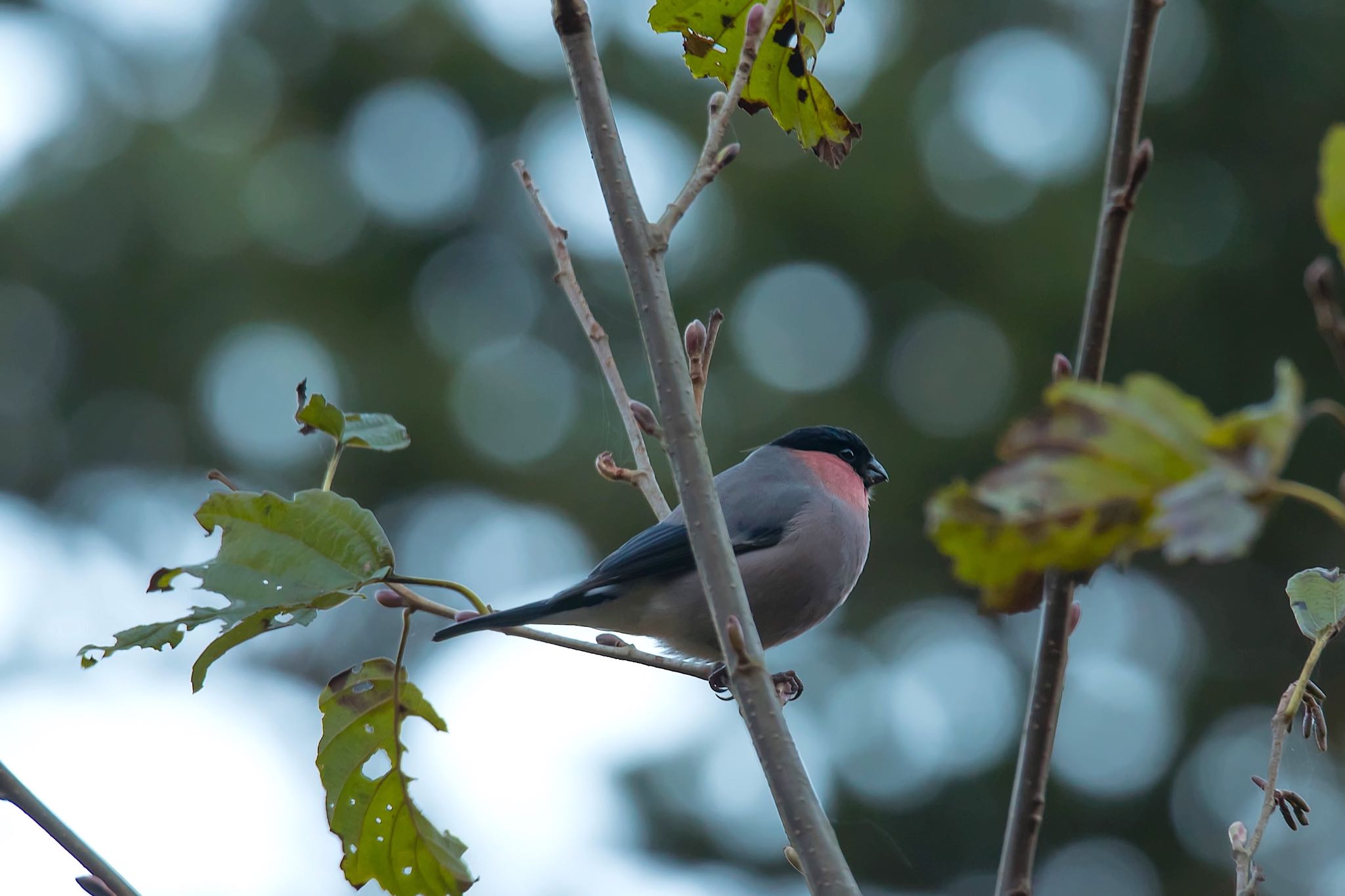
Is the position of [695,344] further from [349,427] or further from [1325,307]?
[1325,307]

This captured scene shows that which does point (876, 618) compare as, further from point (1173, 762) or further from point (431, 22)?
point (431, 22)

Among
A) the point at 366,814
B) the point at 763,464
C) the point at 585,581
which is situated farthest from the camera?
the point at 763,464

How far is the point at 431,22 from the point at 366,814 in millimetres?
8101

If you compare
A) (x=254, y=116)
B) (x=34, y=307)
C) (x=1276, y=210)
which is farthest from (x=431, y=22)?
(x=1276, y=210)

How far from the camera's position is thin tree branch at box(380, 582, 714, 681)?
6.05ft

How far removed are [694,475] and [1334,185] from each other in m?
0.75

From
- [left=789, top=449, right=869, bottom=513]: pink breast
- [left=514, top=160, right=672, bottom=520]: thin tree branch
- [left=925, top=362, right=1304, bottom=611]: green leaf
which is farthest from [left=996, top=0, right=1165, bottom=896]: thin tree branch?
[left=789, top=449, right=869, bottom=513]: pink breast

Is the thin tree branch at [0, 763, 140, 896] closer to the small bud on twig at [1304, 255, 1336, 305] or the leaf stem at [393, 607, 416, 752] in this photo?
the leaf stem at [393, 607, 416, 752]

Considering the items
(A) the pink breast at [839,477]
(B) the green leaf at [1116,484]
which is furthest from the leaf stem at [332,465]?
(A) the pink breast at [839,477]

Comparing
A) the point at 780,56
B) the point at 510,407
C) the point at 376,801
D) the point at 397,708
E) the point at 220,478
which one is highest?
the point at 510,407

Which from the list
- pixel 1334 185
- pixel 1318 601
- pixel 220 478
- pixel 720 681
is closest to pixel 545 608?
pixel 720 681

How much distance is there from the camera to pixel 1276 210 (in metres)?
8.20

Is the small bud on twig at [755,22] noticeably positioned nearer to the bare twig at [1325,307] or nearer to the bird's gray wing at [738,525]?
Result: the bare twig at [1325,307]

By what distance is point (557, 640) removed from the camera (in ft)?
6.19
